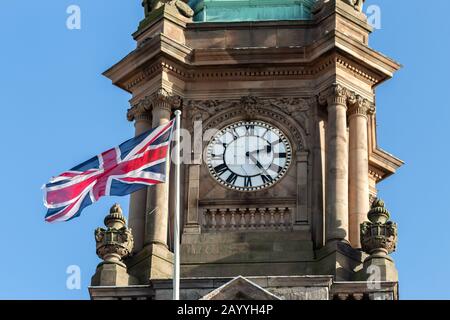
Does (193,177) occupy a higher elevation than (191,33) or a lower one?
lower

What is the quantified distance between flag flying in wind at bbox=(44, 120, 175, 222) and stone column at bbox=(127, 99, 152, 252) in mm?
5672

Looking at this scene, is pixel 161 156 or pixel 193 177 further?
pixel 193 177

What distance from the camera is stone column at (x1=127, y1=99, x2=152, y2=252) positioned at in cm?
7856

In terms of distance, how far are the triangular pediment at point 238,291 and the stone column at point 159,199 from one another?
206 inches

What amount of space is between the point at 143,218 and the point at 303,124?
5.83m

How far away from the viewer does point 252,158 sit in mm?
79312

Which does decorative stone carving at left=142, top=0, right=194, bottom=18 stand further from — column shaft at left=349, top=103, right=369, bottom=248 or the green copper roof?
column shaft at left=349, top=103, right=369, bottom=248

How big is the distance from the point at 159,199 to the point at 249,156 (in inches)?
125

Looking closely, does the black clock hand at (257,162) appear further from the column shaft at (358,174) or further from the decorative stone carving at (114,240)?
the decorative stone carving at (114,240)

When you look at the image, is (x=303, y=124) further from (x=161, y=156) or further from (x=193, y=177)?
(x=161, y=156)

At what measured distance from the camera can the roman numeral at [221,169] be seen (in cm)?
7931

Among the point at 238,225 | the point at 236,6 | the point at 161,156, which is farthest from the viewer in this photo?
the point at 236,6

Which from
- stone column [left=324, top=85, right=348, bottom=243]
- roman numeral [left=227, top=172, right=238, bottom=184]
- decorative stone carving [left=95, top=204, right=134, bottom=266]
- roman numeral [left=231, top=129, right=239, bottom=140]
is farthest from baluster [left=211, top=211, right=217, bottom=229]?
stone column [left=324, top=85, right=348, bottom=243]

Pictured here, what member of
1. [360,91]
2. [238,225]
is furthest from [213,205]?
[360,91]
